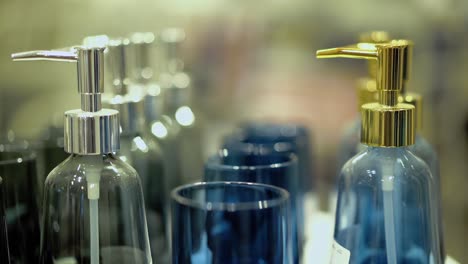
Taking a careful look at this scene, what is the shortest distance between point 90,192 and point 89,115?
5cm

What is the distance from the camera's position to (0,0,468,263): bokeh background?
3.14 ft

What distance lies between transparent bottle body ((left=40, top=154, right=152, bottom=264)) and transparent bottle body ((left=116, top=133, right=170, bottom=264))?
4.6 inches

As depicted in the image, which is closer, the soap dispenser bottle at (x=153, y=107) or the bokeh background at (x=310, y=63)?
the soap dispenser bottle at (x=153, y=107)

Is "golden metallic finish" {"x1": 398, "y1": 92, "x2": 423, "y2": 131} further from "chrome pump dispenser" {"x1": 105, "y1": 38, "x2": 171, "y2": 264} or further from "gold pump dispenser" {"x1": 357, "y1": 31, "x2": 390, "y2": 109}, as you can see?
"chrome pump dispenser" {"x1": 105, "y1": 38, "x2": 171, "y2": 264}

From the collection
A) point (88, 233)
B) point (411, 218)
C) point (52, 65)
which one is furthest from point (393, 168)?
point (52, 65)

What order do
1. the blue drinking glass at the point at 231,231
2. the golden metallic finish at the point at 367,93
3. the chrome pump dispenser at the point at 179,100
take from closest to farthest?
1. the blue drinking glass at the point at 231,231
2. the golden metallic finish at the point at 367,93
3. the chrome pump dispenser at the point at 179,100

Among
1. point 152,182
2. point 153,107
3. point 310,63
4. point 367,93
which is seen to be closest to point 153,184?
point 152,182

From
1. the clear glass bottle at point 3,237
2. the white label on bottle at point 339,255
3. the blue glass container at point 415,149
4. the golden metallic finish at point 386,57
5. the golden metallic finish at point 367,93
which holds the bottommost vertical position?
the white label on bottle at point 339,255

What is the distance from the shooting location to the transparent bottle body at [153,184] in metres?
0.55

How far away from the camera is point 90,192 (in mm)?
412

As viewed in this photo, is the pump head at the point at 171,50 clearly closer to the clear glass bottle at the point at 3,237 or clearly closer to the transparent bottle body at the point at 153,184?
the transparent bottle body at the point at 153,184

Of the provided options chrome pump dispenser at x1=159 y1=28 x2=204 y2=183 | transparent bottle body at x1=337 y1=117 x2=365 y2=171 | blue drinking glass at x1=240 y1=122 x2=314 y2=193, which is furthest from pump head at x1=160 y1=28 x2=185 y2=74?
transparent bottle body at x1=337 y1=117 x2=365 y2=171

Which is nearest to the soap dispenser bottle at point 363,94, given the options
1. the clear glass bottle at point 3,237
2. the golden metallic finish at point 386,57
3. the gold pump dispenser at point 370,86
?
the gold pump dispenser at point 370,86

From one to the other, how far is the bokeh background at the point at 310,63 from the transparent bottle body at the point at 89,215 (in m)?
0.51
